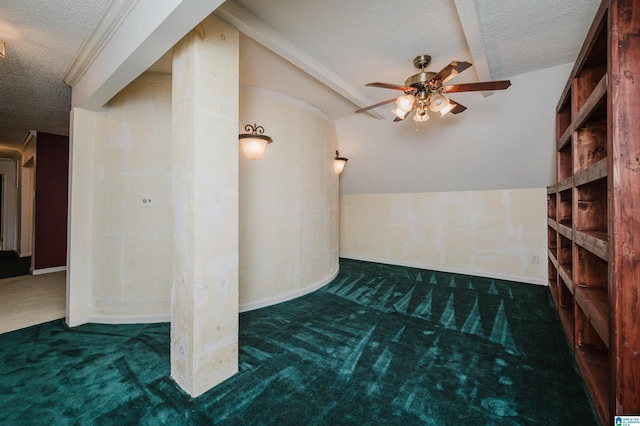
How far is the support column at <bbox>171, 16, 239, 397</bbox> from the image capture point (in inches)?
64.7

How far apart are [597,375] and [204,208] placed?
2.89m

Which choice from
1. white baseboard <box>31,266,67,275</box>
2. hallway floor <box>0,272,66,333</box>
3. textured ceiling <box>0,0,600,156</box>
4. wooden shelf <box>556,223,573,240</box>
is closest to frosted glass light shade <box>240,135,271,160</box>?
textured ceiling <box>0,0,600,156</box>

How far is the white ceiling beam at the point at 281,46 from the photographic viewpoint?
1.89 m

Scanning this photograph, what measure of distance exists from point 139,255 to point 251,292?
4.26 feet

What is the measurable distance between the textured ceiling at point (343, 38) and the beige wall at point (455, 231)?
7.28 feet

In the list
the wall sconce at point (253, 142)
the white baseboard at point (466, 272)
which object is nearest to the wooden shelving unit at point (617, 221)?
the white baseboard at point (466, 272)

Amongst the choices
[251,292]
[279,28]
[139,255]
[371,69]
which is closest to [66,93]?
[139,255]

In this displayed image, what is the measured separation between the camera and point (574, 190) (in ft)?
7.13

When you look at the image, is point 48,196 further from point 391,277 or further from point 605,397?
point 605,397

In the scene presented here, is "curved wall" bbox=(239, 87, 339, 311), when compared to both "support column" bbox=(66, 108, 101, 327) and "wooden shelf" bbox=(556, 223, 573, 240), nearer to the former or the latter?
"support column" bbox=(66, 108, 101, 327)

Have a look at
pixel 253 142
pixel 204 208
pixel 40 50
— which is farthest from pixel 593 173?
pixel 40 50

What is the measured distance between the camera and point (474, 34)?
7.25ft

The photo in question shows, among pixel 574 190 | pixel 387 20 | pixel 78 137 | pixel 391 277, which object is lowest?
pixel 391 277

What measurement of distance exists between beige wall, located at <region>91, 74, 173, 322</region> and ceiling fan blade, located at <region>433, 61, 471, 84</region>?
2.78 metres
